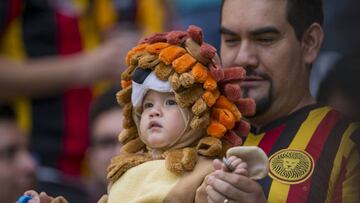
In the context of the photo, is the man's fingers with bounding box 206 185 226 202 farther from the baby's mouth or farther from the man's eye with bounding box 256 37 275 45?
the man's eye with bounding box 256 37 275 45

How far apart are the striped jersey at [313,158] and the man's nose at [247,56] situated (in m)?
0.24

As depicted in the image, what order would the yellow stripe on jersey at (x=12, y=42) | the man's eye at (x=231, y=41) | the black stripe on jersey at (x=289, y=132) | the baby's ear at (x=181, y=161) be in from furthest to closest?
1. the yellow stripe on jersey at (x=12, y=42)
2. the man's eye at (x=231, y=41)
3. the black stripe on jersey at (x=289, y=132)
4. the baby's ear at (x=181, y=161)

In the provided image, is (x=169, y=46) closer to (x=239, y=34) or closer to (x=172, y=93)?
(x=172, y=93)

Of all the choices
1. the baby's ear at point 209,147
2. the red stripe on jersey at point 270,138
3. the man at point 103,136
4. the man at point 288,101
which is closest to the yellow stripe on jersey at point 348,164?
the man at point 288,101

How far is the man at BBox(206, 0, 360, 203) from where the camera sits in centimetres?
458

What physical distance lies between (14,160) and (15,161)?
10 millimetres

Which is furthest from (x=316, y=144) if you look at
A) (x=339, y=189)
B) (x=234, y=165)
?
(x=234, y=165)

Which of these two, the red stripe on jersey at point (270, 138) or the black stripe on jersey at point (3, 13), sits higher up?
the black stripe on jersey at point (3, 13)

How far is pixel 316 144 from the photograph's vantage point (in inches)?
183

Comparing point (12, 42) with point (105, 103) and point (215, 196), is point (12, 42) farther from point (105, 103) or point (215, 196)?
point (215, 196)

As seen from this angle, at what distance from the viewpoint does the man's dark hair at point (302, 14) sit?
15.8 feet

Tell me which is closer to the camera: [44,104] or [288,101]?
[288,101]

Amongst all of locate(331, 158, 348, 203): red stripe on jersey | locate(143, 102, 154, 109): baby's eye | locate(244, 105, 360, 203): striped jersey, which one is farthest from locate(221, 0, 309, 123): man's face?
locate(143, 102, 154, 109): baby's eye

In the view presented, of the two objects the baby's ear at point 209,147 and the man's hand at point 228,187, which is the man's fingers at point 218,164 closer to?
the man's hand at point 228,187
